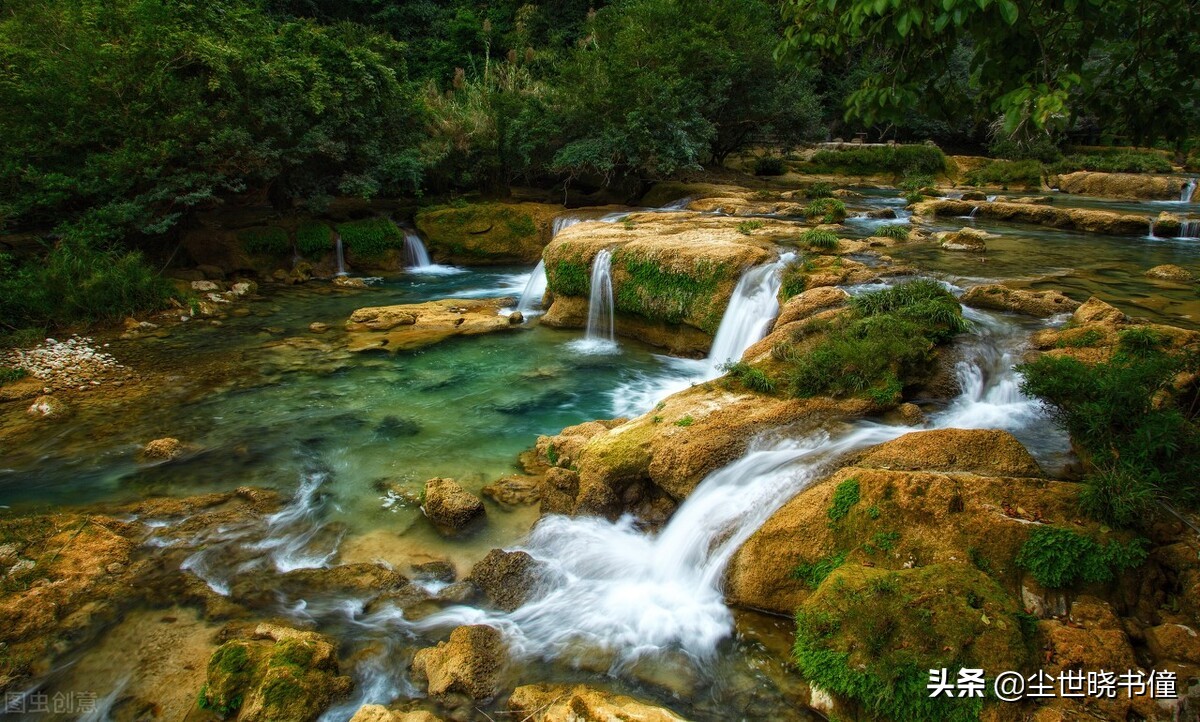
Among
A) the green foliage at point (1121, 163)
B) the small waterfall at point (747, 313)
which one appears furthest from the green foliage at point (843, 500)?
the green foliage at point (1121, 163)

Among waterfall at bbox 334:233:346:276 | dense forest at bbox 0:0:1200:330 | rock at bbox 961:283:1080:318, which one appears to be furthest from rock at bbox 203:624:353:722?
waterfall at bbox 334:233:346:276

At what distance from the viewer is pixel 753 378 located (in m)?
7.16

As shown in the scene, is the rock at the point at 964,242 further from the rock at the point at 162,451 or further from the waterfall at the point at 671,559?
the rock at the point at 162,451

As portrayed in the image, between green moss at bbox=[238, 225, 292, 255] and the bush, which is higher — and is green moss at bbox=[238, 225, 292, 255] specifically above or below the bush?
below

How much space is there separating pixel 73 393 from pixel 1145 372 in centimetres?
1316

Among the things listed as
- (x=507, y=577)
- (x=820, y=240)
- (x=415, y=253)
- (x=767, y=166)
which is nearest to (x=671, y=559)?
(x=507, y=577)

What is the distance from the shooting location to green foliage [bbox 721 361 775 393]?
7.02m

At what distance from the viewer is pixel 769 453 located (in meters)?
6.04

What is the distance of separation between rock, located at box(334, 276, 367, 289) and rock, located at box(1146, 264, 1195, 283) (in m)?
17.0

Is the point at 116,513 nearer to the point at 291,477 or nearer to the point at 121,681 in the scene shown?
the point at 291,477

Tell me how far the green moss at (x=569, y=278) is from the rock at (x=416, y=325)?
1215mm

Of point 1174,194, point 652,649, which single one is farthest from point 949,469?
point 1174,194

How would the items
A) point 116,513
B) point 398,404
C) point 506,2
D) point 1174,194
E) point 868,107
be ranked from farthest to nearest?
1. point 506,2
2. point 1174,194
3. point 398,404
4. point 116,513
5. point 868,107

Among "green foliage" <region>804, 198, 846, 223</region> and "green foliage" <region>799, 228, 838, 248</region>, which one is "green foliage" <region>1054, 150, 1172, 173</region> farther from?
"green foliage" <region>799, 228, 838, 248</region>
